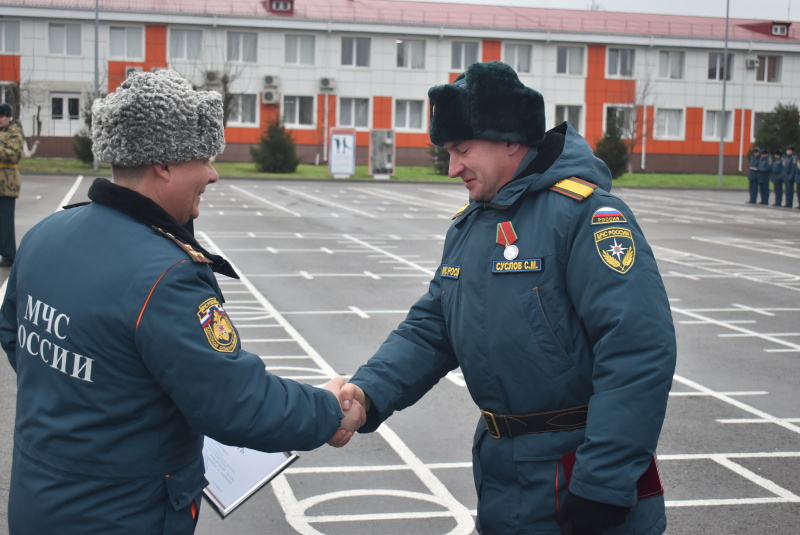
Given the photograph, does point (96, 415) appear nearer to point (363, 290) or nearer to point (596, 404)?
point (596, 404)

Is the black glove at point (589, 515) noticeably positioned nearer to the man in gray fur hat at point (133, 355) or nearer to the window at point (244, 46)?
the man in gray fur hat at point (133, 355)

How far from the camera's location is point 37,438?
2791 mm

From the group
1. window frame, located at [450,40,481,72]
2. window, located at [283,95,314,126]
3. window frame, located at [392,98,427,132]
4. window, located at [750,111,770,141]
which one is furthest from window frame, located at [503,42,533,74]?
window, located at [750,111,770,141]

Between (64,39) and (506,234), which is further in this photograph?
(64,39)

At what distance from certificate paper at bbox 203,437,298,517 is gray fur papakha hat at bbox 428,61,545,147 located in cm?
118

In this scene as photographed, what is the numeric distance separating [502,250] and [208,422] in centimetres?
100

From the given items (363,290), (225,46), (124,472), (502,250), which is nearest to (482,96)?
(502,250)

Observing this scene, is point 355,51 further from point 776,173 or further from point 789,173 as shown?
point 789,173

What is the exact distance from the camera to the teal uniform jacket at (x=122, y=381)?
2686mm

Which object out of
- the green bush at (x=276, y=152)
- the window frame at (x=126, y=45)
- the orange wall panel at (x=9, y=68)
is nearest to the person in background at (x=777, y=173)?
the green bush at (x=276, y=152)

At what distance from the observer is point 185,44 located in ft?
182

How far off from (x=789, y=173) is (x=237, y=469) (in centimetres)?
3411

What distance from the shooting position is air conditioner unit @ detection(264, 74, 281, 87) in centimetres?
5500

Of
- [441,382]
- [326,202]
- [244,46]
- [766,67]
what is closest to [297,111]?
[244,46]
